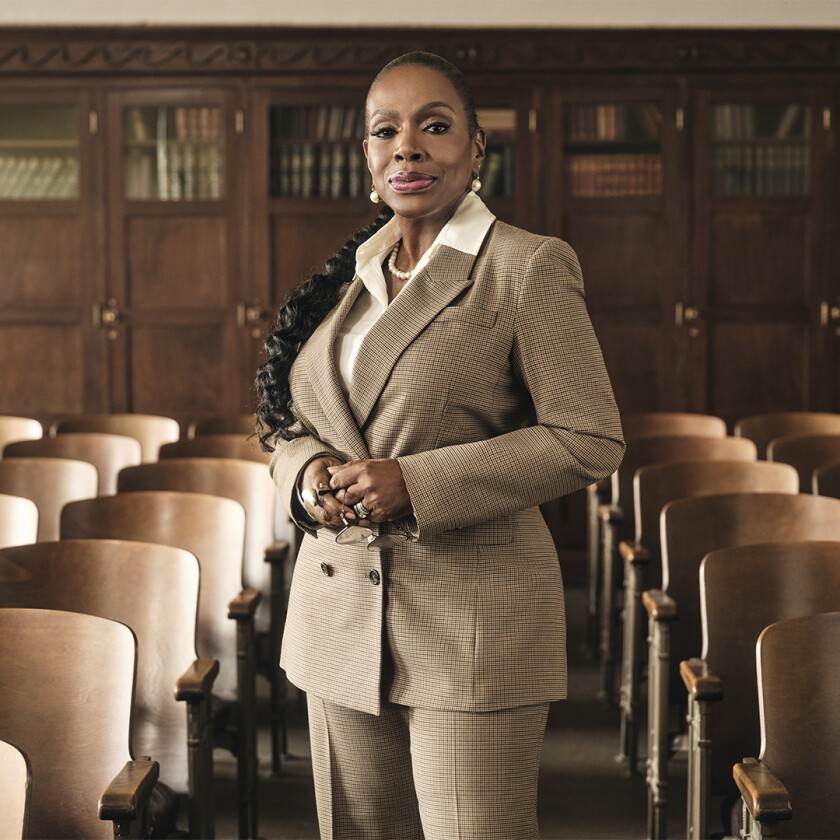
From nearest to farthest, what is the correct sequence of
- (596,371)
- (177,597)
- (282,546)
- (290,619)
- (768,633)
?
(596,371), (290,619), (768,633), (177,597), (282,546)

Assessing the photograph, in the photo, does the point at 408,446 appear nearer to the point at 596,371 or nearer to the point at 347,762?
the point at 596,371

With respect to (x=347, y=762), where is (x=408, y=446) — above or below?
above

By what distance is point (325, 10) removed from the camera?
226 inches

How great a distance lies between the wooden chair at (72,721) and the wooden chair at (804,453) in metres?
2.95

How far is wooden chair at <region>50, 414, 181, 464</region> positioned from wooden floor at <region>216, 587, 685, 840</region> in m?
1.49

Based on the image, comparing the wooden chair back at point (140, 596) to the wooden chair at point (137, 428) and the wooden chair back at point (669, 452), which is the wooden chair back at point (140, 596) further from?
the wooden chair at point (137, 428)

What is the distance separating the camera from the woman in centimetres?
131

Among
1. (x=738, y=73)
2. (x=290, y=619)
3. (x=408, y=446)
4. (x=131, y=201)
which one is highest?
(x=738, y=73)

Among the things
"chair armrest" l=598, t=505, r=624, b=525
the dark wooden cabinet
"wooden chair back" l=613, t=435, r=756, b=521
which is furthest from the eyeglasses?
the dark wooden cabinet

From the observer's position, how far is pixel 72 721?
177cm

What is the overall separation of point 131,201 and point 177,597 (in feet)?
13.5

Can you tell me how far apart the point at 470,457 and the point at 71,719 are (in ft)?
2.91

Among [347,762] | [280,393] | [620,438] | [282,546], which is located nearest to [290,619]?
[347,762]

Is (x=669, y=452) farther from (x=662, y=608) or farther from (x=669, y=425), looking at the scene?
(x=662, y=608)
